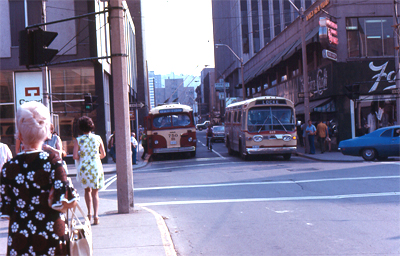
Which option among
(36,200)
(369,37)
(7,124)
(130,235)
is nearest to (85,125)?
(130,235)

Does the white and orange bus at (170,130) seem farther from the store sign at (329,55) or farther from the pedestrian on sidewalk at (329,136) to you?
the store sign at (329,55)

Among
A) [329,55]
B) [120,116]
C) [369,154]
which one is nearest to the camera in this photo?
[120,116]

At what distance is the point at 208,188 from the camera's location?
41.4 ft

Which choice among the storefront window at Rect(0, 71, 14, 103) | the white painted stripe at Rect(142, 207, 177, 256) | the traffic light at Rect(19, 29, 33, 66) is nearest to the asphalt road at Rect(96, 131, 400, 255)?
the white painted stripe at Rect(142, 207, 177, 256)

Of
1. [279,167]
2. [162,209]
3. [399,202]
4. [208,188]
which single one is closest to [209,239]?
[162,209]

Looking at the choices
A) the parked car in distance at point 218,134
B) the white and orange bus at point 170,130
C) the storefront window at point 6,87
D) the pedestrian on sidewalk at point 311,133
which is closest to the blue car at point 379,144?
the pedestrian on sidewalk at point 311,133

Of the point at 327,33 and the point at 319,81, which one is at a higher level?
the point at 327,33

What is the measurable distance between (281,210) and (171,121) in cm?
1730

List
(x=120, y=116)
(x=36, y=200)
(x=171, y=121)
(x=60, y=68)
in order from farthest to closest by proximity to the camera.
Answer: (x=171, y=121) → (x=60, y=68) → (x=120, y=116) → (x=36, y=200)

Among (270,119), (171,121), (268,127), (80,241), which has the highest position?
(171,121)

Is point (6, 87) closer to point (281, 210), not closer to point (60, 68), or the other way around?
point (60, 68)

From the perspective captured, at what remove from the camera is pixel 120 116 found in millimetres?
8797

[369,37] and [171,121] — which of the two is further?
[369,37]

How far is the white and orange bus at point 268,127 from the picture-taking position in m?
21.0
